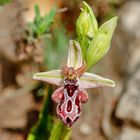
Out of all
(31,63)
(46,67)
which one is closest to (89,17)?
(46,67)

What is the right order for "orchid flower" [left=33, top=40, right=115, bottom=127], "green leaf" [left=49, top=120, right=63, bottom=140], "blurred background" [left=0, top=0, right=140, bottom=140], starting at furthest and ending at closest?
1. "blurred background" [left=0, top=0, right=140, bottom=140]
2. "green leaf" [left=49, top=120, right=63, bottom=140]
3. "orchid flower" [left=33, top=40, right=115, bottom=127]

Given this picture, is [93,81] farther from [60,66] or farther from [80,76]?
[60,66]

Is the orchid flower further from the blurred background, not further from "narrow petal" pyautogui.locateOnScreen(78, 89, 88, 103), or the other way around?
the blurred background

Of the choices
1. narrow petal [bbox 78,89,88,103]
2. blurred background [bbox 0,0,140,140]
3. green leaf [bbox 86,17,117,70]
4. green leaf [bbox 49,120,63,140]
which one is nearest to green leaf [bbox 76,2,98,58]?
green leaf [bbox 86,17,117,70]

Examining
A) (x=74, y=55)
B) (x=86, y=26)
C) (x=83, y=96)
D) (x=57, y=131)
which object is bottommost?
(x=57, y=131)

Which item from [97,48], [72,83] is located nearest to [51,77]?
[72,83]
